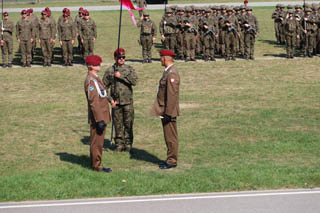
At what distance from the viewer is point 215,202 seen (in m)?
9.83

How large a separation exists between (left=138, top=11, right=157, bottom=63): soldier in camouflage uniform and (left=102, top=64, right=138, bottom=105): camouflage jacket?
472 inches

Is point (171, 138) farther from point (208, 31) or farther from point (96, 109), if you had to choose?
point (208, 31)

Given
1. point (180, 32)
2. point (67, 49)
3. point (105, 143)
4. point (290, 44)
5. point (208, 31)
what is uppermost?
point (208, 31)

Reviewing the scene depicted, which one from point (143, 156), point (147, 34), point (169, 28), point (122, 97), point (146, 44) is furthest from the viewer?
point (169, 28)

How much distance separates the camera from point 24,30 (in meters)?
25.3

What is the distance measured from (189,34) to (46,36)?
222 inches

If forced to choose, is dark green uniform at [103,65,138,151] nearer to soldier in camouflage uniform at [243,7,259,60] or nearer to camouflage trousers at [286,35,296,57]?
soldier in camouflage uniform at [243,7,259,60]

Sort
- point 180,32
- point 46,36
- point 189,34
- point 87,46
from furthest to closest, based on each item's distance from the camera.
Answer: point 180,32
point 189,34
point 87,46
point 46,36

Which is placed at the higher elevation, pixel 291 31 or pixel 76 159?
pixel 291 31

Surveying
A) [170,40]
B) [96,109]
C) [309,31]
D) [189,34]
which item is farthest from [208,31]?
[96,109]

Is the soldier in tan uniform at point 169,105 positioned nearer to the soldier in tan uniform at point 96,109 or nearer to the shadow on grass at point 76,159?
the soldier in tan uniform at point 96,109

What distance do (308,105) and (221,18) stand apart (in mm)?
10070

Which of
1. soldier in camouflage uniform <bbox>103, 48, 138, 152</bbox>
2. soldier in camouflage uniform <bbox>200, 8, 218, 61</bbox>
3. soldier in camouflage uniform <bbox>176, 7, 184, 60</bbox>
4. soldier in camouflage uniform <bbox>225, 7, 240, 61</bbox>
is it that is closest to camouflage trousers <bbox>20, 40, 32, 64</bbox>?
soldier in camouflage uniform <bbox>176, 7, 184, 60</bbox>

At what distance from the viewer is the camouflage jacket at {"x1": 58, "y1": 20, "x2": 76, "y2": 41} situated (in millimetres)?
25281
